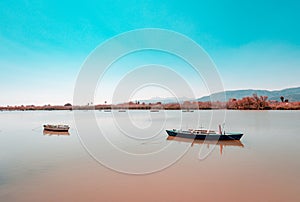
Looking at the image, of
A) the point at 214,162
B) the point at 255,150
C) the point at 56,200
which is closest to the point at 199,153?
the point at 214,162

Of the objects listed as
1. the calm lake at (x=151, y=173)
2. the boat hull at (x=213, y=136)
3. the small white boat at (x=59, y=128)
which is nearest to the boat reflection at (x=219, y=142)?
the boat hull at (x=213, y=136)

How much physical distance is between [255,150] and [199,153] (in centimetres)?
299

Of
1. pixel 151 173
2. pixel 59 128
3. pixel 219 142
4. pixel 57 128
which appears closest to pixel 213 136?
pixel 219 142

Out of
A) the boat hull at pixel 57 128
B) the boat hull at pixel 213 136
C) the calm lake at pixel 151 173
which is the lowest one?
the calm lake at pixel 151 173

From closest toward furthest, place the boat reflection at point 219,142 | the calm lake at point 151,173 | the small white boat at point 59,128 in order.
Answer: the calm lake at point 151,173 < the boat reflection at point 219,142 < the small white boat at point 59,128

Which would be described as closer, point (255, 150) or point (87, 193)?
point (87, 193)

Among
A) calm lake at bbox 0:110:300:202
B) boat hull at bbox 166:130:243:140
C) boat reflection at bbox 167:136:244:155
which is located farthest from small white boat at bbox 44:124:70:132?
boat hull at bbox 166:130:243:140

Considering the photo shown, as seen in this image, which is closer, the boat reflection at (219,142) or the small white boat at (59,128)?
the boat reflection at (219,142)

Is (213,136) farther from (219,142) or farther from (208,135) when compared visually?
(219,142)

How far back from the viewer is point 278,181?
6.27 meters

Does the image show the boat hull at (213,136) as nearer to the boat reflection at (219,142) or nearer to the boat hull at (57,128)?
the boat reflection at (219,142)

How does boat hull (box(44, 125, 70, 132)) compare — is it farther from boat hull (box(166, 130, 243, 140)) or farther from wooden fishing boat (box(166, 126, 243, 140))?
boat hull (box(166, 130, 243, 140))

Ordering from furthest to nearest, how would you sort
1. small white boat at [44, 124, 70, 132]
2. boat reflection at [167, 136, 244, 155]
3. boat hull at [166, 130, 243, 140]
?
small white boat at [44, 124, 70, 132]
boat hull at [166, 130, 243, 140]
boat reflection at [167, 136, 244, 155]

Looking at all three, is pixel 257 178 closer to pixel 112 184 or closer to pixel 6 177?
pixel 112 184
